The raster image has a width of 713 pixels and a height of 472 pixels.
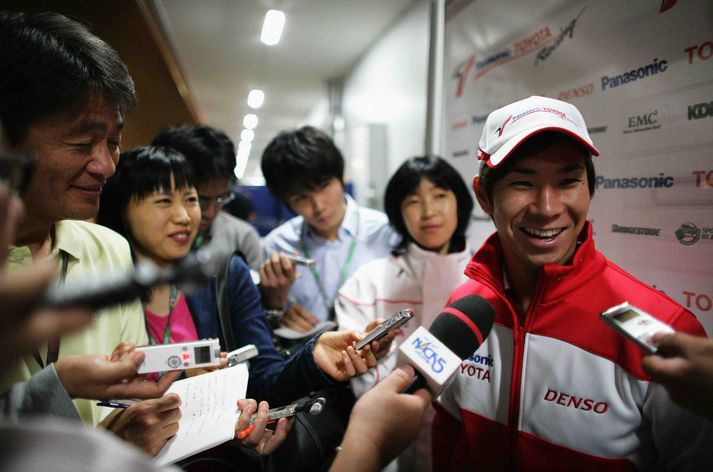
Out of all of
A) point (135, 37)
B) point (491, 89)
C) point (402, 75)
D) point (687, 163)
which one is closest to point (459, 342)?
point (687, 163)

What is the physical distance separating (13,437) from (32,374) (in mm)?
557

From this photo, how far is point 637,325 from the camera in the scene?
2.05ft

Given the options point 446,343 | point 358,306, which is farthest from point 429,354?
point 358,306

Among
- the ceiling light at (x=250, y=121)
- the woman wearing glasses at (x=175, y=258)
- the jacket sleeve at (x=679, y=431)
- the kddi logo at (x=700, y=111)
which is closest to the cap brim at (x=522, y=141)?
the jacket sleeve at (x=679, y=431)

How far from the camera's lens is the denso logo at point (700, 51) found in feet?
3.67

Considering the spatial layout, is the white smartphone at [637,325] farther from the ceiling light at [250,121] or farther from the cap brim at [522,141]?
the ceiling light at [250,121]

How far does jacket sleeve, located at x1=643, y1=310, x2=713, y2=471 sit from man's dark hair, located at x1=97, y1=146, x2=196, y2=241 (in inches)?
57.1

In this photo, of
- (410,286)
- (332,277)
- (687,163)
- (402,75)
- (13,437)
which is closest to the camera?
(13,437)

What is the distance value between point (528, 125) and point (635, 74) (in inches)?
31.0

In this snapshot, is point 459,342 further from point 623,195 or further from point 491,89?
point 491,89

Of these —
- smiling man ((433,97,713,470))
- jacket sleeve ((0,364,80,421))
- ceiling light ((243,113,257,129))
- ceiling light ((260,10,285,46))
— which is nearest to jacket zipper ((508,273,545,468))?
smiling man ((433,97,713,470))

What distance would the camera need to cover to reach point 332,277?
6.81ft

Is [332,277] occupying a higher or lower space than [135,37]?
lower

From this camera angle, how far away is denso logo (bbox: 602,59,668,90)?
1.26 meters
